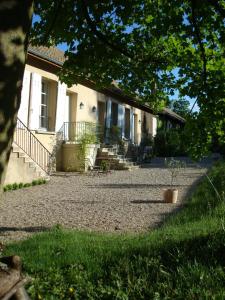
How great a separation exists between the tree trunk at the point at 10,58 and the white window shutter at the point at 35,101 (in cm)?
1232

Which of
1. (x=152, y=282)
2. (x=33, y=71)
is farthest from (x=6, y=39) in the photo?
(x=33, y=71)

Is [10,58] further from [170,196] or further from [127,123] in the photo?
Answer: [127,123]

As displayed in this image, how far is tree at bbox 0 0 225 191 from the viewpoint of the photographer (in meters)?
5.68

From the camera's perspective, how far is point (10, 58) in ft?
8.47

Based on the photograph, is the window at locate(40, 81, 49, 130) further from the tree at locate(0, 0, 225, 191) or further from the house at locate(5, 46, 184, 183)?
the tree at locate(0, 0, 225, 191)

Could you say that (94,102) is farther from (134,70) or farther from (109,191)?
(134,70)

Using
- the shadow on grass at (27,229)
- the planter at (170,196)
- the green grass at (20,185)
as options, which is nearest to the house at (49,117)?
the green grass at (20,185)

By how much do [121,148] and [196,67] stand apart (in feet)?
47.9

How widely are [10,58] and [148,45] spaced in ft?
14.3

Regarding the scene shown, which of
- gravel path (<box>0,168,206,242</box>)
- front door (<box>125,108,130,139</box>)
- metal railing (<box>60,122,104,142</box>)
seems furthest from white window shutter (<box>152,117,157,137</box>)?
gravel path (<box>0,168,206,242</box>)

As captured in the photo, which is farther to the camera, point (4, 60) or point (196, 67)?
point (196, 67)

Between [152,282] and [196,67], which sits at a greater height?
[196,67]

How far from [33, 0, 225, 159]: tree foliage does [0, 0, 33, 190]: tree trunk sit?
2.72m

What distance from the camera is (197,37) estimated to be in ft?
18.9
